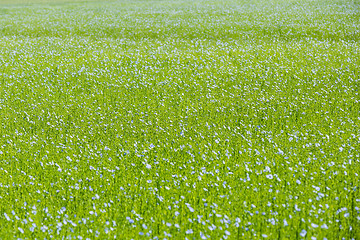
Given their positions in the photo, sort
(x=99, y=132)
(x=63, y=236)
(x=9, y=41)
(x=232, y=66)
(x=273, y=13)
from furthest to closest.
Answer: (x=273, y=13) < (x=9, y=41) < (x=232, y=66) < (x=99, y=132) < (x=63, y=236)

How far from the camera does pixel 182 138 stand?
10906mm

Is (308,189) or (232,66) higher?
(232,66)

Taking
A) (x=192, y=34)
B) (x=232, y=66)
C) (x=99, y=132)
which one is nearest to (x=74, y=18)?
(x=192, y=34)

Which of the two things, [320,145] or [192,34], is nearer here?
[320,145]

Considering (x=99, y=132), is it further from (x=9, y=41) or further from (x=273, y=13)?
(x=273, y=13)

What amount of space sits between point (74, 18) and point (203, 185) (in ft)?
96.4

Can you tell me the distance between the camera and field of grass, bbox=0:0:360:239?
7047 mm

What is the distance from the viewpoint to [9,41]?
25.0 metres

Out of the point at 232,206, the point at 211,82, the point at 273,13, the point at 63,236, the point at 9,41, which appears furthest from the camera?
the point at 273,13

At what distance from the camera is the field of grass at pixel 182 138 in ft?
23.1

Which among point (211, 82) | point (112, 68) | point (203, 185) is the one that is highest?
point (112, 68)

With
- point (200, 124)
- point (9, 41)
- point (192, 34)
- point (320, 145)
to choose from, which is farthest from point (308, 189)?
point (9, 41)

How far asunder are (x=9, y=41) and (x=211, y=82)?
15.6m

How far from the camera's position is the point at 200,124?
11922 millimetres
